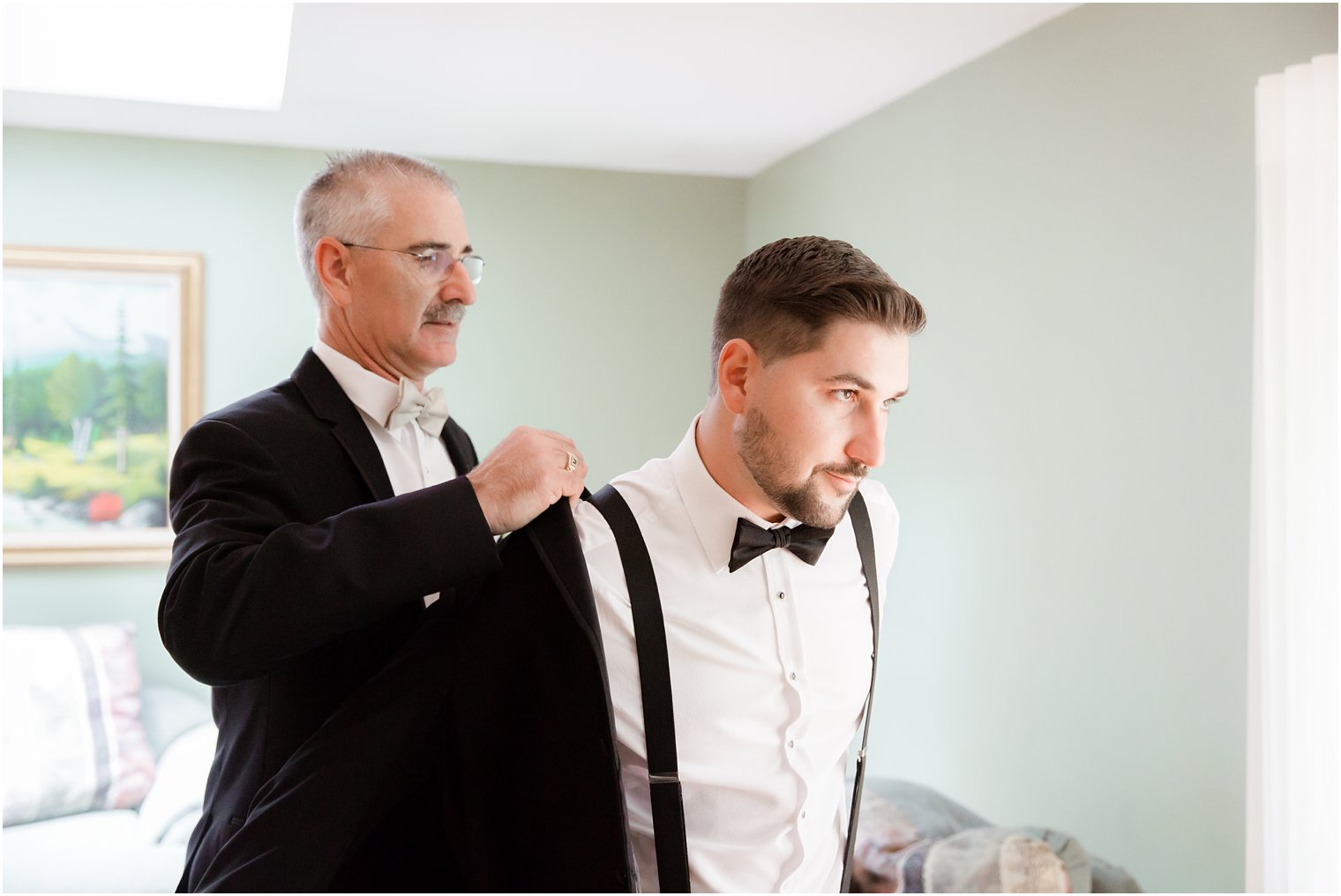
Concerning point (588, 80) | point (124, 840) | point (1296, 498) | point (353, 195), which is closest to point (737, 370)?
point (353, 195)

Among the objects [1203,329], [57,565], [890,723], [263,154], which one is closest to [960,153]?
[1203,329]

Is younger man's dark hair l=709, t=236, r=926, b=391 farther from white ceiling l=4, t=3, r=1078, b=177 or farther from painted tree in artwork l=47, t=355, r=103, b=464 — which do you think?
painted tree in artwork l=47, t=355, r=103, b=464

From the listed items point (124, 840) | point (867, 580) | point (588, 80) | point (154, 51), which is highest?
point (588, 80)

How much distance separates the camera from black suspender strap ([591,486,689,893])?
126 cm

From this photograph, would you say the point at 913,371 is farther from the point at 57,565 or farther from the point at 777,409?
the point at 57,565

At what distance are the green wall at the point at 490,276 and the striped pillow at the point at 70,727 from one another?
496 mm

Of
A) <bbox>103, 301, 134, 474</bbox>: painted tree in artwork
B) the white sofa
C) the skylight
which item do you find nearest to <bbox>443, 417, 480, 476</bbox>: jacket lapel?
the skylight

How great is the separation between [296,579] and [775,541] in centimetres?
56

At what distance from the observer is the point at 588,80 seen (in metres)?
4.10

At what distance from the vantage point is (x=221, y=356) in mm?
5160

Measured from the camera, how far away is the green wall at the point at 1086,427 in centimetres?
286

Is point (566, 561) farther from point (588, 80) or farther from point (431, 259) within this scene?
point (588, 80)

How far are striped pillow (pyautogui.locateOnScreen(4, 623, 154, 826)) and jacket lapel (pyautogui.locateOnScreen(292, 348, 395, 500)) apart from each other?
3.33 m

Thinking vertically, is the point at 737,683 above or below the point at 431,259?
below
